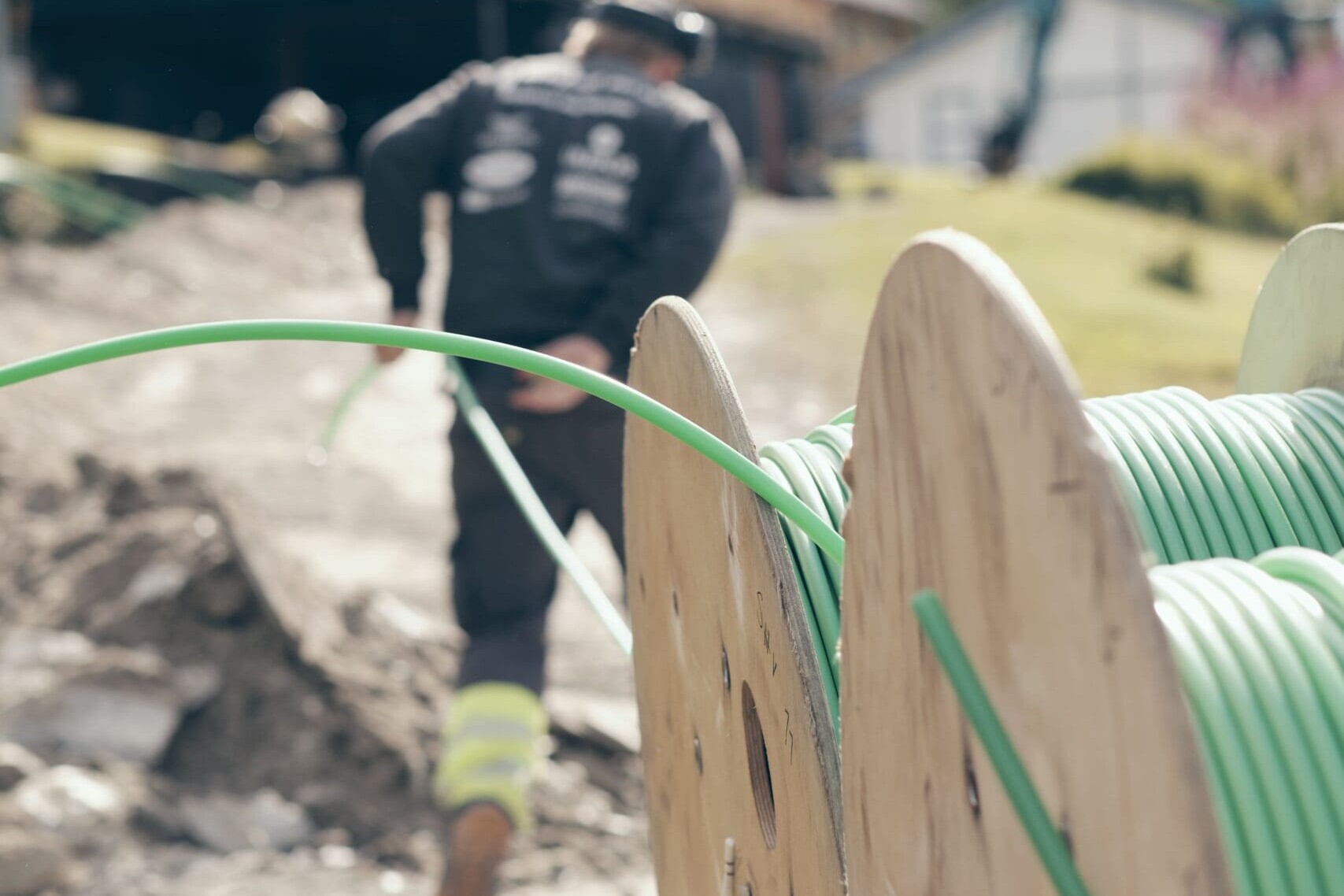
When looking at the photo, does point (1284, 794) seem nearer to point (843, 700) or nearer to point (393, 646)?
point (843, 700)

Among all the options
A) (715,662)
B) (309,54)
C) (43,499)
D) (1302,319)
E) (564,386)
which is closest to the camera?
(715,662)

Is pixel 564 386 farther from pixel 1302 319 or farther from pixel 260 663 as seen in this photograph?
pixel 1302 319

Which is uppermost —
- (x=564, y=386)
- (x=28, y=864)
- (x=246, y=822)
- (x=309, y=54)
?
(x=309, y=54)

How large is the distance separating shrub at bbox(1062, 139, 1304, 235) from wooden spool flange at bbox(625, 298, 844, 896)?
55.4ft

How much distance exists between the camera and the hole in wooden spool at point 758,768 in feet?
5.98

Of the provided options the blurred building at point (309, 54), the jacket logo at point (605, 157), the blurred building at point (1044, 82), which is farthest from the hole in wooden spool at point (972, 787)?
the blurred building at point (1044, 82)

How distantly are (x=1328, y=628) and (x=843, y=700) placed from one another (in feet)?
1.58

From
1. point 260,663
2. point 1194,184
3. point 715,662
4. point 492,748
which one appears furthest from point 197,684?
point 1194,184

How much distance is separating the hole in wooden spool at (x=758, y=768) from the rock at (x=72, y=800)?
7.71ft

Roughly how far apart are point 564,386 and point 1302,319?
185 centimetres

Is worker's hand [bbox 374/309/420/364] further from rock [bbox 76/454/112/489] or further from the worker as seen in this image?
rock [bbox 76/454/112/489]

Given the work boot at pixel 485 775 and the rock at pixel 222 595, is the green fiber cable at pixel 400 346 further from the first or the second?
the rock at pixel 222 595

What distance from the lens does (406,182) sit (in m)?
3.88

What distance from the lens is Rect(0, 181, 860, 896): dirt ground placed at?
3668 mm
